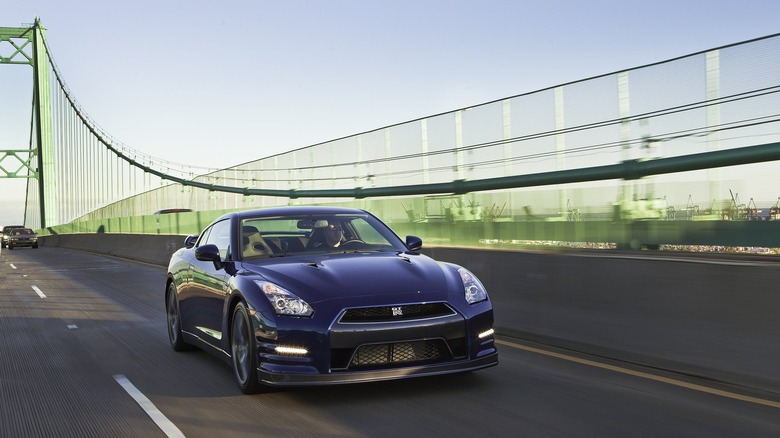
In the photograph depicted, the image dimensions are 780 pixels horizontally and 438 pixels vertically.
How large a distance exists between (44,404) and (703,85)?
6503mm

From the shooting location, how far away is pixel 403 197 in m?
14.5

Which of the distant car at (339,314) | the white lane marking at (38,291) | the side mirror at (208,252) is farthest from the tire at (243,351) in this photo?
the white lane marking at (38,291)

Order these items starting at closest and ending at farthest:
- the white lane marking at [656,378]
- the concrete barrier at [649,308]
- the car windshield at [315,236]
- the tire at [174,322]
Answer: the white lane marking at [656,378] → the concrete barrier at [649,308] → the car windshield at [315,236] → the tire at [174,322]

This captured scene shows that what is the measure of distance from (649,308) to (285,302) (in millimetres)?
2965

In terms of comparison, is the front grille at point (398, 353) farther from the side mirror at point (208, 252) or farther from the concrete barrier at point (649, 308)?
the concrete barrier at point (649, 308)

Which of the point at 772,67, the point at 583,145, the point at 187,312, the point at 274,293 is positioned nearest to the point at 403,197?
the point at 583,145

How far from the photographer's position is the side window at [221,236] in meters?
7.86

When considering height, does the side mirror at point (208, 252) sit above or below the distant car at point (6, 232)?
below

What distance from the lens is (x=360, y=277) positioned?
6461 millimetres

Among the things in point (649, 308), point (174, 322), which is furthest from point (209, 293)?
point (649, 308)

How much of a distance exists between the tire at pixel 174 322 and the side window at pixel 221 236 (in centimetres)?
75

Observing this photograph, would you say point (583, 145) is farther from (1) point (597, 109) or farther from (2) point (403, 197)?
(2) point (403, 197)

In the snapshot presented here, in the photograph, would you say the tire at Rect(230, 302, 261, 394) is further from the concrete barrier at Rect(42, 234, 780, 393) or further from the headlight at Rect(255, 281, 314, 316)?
the concrete barrier at Rect(42, 234, 780, 393)

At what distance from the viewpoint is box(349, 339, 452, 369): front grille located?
6.05 meters
